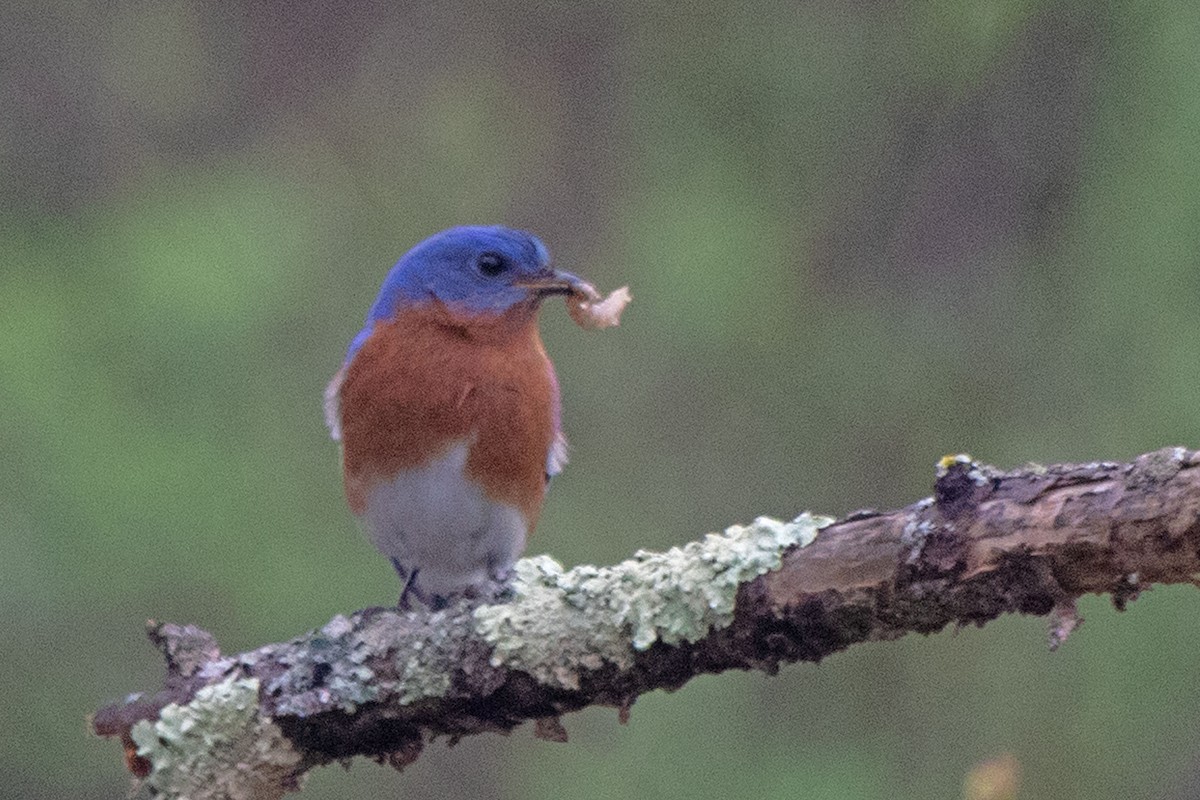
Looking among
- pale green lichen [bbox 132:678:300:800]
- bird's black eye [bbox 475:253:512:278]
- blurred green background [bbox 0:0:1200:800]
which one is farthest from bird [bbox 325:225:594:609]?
pale green lichen [bbox 132:678:300:800]

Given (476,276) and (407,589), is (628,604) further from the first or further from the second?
(476,276)

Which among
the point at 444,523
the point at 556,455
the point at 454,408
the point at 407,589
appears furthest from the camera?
the point at 556,455

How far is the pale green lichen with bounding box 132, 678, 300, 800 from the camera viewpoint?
3.59 m

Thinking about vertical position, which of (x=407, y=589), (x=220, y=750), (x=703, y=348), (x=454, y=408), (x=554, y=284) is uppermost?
(x=703, y=348)

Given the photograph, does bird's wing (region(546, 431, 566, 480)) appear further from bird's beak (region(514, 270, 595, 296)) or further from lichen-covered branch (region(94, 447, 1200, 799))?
lichen-covered branch (region(94, 447, 1200, 799))

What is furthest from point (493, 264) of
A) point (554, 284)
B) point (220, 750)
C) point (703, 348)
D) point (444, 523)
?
point (220, 750)

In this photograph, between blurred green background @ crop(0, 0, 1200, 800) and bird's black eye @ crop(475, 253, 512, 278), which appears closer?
bird's black eye @ crop(475, 253, 512, 278)

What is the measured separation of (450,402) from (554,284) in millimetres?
548

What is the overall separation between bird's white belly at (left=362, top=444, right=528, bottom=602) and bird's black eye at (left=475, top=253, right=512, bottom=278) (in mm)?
613

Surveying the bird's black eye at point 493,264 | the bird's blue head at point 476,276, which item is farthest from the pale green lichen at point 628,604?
the bird's black eye at point 493,264

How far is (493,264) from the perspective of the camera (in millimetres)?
4906

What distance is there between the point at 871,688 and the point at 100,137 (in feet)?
12.2

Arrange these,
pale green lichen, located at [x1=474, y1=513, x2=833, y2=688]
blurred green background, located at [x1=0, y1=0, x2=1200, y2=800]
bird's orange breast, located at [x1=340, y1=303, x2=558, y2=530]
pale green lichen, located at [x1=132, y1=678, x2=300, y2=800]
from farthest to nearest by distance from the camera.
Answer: blurred green background, located at [x1=0, y1=0, x2=1200, y2=800] < bird's orange breast, located at [x1=340, y1=303, x2=558, y2=530] < pale green lichen, located at [x1=132, y1=678, x2=300, y2=800] < pale green lichen, located at [x1=474, y1=513, x2=833, y2=688]

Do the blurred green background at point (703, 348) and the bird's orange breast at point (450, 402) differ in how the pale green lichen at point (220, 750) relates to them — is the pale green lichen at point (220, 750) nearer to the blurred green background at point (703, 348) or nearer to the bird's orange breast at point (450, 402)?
the bird's orange breast at point (450, 402)
